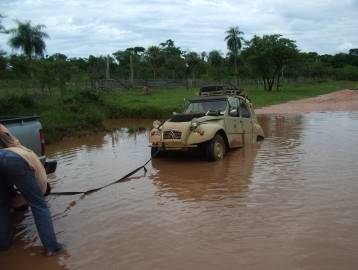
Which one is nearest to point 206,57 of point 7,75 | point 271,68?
point 271,68

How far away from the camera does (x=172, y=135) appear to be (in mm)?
11641

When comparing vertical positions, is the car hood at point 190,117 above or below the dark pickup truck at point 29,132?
below

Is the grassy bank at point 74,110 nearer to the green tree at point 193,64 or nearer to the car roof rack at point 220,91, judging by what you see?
the car roof rack at point 220,91

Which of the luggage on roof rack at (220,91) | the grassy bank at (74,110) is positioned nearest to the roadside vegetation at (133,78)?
the grassy bank at (74,110)

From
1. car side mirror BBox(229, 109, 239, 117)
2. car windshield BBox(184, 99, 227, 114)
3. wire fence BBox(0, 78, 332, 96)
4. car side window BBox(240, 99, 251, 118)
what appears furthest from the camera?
wire fence BBox(0, 78, 332, 96)

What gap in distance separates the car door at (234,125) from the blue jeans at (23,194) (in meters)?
7.45

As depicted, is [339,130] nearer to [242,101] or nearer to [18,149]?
[242,101]

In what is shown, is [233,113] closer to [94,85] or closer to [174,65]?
[94,85]

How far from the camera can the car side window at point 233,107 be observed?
13156mm

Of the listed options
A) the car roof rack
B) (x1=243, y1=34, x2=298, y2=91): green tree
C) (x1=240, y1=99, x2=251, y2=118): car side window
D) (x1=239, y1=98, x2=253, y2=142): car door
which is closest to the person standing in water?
(x1=239, y1=98, x2=253, y2=142): car door

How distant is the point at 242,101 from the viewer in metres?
14.2

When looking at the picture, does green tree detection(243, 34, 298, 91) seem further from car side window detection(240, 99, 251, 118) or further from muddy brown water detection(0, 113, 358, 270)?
muddy brown water detection(0, 113, 358, 270)

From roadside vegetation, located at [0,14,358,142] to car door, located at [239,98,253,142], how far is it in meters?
7.17

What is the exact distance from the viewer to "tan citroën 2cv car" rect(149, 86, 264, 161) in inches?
456
